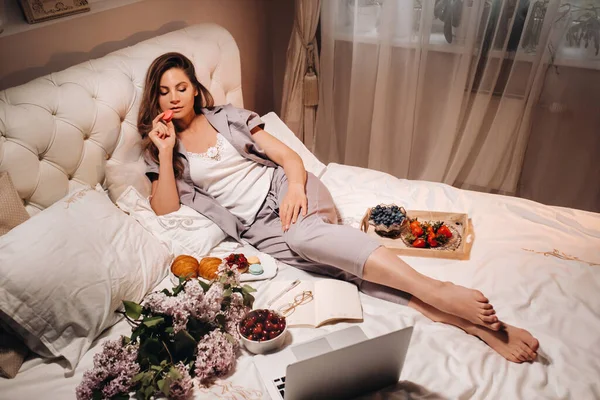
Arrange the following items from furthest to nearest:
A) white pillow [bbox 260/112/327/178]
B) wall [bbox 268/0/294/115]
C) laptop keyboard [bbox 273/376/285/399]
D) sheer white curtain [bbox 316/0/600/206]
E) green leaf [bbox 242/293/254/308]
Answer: wall [bbox 268/0/294/115] → sheer white curtain [bbox 316/0/600/206] → white pillow [bbox 260/112/327/178] → green leaf [bbox 242/293/254/308] → laptop keyboard [bbox 273/376/285/399]

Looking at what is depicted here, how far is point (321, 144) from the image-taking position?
120 inches

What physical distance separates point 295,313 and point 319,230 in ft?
1.01

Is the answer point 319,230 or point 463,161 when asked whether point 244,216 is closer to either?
point 319,230

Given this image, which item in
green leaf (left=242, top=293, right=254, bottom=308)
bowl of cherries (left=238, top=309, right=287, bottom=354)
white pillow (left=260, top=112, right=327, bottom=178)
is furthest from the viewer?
white pillow (left=260, top=112, right=327, bottom=178)

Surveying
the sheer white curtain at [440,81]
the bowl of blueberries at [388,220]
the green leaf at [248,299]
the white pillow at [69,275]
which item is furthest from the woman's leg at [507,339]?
the sheer white curtain at [440,81]

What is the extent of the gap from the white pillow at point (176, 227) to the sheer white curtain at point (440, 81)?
4.73 feet

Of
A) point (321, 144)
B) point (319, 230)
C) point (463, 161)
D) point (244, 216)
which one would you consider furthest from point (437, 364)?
point (321, 144)

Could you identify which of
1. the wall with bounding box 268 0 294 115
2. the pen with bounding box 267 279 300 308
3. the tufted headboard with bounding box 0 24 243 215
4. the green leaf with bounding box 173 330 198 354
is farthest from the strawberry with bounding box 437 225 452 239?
the wall with bounding box 268 0 294 115

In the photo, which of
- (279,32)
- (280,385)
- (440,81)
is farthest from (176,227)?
(279,32)

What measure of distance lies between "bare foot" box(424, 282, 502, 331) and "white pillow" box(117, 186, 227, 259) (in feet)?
2.56

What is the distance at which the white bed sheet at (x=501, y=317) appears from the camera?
3.74ft

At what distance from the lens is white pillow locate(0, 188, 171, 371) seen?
118 centimetres

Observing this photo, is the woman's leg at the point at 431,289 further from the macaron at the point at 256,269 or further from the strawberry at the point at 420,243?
the macaron at the point at 256,269

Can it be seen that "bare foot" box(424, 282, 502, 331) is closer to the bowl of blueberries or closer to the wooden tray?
the wooden tray
